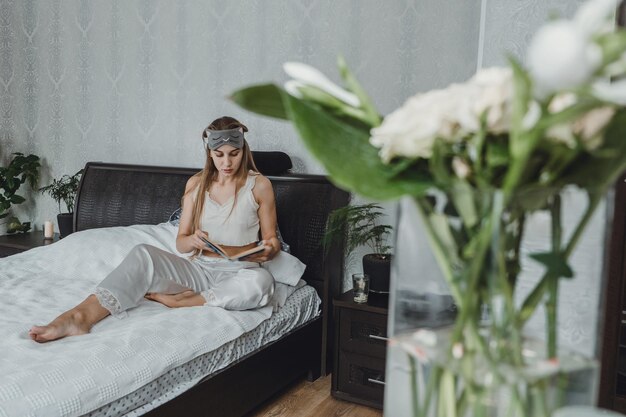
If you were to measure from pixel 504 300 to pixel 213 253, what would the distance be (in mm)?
2201

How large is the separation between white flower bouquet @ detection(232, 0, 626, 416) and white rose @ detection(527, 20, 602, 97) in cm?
3

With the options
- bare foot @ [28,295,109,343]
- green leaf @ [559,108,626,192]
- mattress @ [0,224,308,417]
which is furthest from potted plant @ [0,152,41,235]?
green leaf @ [559,108,626,192]

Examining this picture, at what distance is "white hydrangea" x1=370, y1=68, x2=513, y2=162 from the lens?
0.47m

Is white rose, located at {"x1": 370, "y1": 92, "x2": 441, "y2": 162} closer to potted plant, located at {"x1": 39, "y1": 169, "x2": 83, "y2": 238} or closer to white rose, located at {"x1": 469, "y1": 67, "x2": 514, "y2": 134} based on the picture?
white rose, located at {"x1": 469, "y1": 67, "x2": 514, "y2": 134}

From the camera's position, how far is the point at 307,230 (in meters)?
2.79

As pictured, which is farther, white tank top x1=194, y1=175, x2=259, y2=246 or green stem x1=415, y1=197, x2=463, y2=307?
white tank top x1=194, y1=175, x2=259, y2=246

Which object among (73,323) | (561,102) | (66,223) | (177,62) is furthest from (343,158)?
(66,223)

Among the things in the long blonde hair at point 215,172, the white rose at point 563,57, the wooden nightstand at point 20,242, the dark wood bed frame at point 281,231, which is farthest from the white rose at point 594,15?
the wooden nightstand at point 20,242

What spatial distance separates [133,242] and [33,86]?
72.6 inches

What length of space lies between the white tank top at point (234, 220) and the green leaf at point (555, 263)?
2144 mm

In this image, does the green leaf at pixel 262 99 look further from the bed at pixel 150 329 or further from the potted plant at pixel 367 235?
the potted plant at pixel 367 235

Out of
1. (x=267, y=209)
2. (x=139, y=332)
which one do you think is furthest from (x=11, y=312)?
(x=267, y=209)

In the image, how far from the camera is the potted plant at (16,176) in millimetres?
3705

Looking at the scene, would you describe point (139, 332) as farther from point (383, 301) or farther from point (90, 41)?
point (90, 41)
